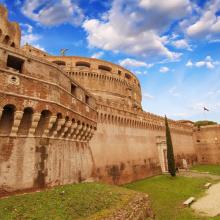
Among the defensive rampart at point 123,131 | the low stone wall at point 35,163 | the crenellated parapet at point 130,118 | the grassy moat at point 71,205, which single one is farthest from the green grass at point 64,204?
the crenellated parapet at point 130,118

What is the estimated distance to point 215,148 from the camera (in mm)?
49250

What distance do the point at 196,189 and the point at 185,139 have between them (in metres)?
25.8

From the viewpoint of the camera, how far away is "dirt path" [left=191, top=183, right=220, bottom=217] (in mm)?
14930

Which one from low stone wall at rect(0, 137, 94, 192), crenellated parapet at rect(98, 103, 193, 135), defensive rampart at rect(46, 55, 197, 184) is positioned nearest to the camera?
low stone wall at rect(0, 137, 94, 192)

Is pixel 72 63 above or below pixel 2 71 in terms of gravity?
above

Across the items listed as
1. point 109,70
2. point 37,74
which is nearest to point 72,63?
point 109,70

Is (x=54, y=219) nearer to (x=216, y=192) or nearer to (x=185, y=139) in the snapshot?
(x=216, y=192)

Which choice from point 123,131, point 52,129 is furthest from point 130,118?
point 52,129

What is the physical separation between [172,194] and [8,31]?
2027cm

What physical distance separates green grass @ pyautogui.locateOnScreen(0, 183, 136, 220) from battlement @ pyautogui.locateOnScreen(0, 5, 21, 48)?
1127 cm

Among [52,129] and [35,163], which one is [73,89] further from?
[35,163]

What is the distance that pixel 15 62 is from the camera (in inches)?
407

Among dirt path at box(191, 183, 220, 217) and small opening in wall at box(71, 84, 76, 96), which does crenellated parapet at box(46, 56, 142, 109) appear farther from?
small opening in wall at box(71, 84, 76, 96)

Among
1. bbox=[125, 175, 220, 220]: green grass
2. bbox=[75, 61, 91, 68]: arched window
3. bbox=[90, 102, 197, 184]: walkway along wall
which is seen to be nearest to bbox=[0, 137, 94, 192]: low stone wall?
bbox=[125, 175, 220, 220]: green grass
